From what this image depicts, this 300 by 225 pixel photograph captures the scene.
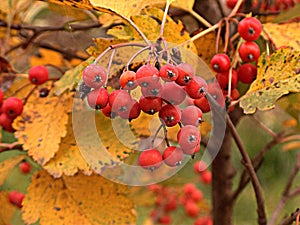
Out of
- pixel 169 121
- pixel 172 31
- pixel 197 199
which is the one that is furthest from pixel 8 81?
pixel 197 199

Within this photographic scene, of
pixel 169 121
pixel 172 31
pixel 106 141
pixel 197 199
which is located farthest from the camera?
pixel 197 199

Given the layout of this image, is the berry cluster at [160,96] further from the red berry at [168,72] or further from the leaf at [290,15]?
the leaf at [290,15]

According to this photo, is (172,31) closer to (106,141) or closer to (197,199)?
(106,141)

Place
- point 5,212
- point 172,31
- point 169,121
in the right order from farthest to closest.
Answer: point 5,212, point 172,31, point 169,121

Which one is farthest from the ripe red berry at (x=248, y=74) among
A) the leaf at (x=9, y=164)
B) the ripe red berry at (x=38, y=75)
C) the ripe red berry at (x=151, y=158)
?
the leaf at (x=9, y=164)

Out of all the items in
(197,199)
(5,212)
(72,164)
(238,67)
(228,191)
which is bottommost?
(197,199)

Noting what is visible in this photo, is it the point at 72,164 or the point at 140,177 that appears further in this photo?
the point at 140,177

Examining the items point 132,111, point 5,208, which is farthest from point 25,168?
point 132,111
